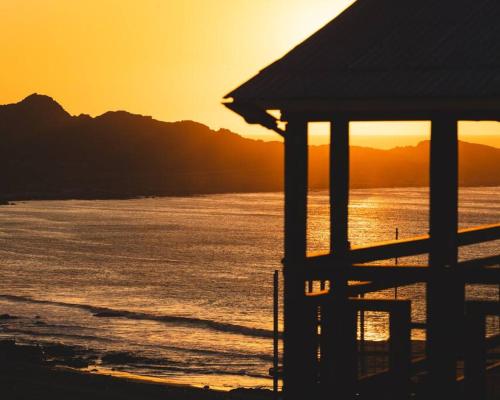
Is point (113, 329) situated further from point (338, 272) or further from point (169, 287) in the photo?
point (338, 272)

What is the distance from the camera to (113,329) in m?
41.9

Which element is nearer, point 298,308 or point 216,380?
point 298,308

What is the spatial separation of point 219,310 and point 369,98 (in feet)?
138

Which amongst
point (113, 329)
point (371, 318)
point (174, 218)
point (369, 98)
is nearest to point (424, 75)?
point (369, 98)

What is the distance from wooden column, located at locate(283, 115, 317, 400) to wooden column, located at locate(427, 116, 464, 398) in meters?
1.09

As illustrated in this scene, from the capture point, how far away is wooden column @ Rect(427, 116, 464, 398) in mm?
9633

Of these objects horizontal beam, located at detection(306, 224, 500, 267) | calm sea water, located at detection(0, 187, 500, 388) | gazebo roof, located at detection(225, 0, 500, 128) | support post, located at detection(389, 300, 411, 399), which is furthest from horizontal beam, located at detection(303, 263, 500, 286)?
calm sea water, located at detection(0, 187, 500, 388)

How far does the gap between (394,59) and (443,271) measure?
1953mm

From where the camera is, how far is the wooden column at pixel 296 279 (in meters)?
9.77

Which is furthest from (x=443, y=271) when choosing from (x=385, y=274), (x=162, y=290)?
(x=162, y=290)

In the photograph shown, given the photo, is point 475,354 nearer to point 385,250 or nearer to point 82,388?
point 385,250

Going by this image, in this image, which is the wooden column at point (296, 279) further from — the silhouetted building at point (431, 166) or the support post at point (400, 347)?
the support post at point (400, 347)

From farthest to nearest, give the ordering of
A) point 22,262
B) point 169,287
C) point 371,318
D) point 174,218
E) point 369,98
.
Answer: point 174,218 < point 22,262 < point 169,287 < point 371,318 < point 369,98

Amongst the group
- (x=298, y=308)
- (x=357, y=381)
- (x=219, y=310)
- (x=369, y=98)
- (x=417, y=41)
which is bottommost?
(x=219, y=310)
